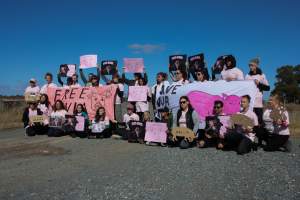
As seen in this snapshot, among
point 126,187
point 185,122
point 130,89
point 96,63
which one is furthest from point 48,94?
point 126,187

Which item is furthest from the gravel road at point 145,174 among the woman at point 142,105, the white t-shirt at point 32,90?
the white t-shirt at point 32,90

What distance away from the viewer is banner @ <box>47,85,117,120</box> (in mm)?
13617

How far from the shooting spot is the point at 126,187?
6727 mm

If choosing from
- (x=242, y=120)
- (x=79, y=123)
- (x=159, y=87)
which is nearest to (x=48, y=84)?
(x=79, y=123)

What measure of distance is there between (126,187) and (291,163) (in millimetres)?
3388

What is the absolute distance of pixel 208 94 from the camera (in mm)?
11430

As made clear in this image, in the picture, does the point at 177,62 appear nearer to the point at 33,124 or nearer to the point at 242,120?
the point at 242,120

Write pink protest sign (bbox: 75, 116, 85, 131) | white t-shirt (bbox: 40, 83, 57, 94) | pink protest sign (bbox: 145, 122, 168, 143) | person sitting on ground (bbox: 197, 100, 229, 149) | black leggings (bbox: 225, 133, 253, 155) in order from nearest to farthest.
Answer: black leggings (bbox: 225, 133, 253, 155)
person sitting on ground (bbox: 197, 100, 229, 149)
pink protest sign (bbox: 145, 122, 168, 143)
pink protest sign (bbox: 75, 116, 85, 131)
white t-shirt (bbox: 40, 83, 57, 94)

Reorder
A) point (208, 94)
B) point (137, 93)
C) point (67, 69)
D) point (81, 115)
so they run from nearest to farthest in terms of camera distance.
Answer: point (208, 94)
point (137, 93)
point (81, 115)
point (67, 69)

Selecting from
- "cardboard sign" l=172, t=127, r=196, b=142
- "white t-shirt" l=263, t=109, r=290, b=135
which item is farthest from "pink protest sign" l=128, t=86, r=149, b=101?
"white t-shirt" l=263, t=109, r=290, b=135

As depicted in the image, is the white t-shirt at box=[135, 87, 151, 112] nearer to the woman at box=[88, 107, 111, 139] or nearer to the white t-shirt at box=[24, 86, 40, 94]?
the woman at box=[88, 107, 111, 139]

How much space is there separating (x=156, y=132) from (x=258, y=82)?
2.83m

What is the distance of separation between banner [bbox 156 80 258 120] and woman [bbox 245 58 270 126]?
0.37 ft

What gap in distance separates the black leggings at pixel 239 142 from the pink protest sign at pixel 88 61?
5.82 m
